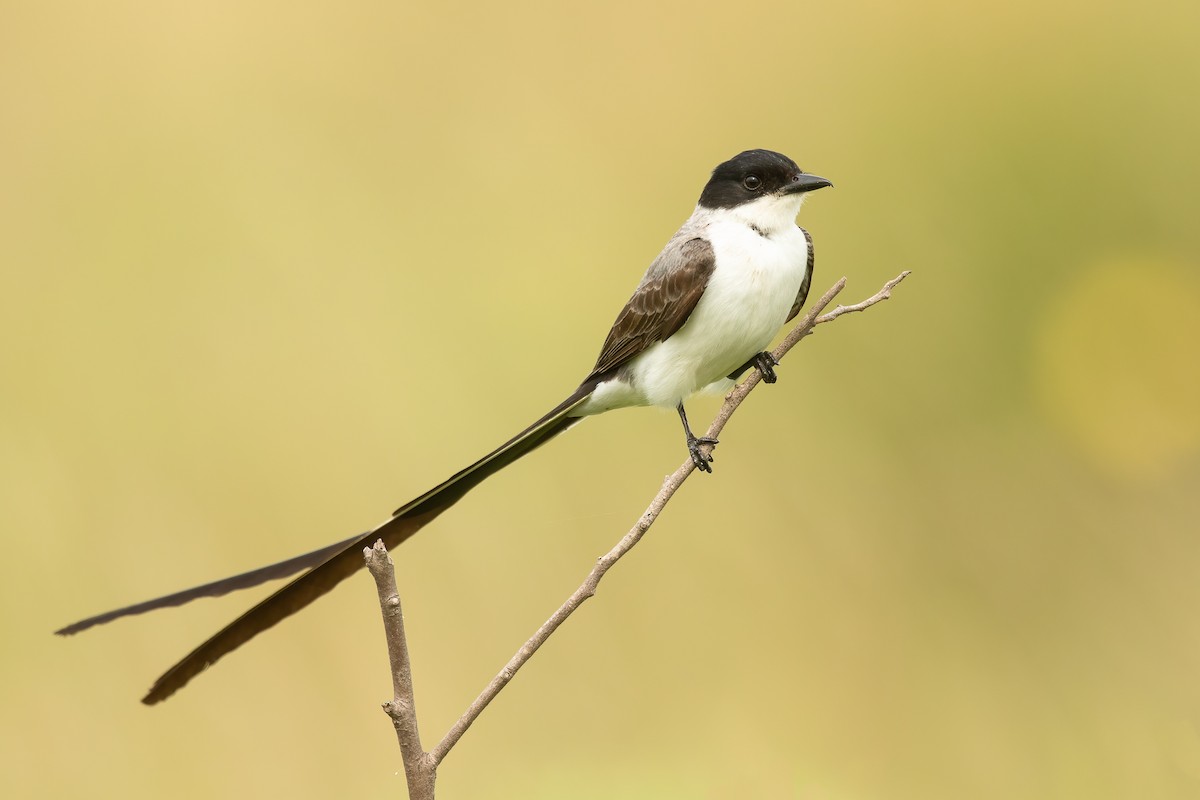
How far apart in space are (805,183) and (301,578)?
137 cm

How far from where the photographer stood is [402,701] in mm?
1128

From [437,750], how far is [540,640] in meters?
0.16

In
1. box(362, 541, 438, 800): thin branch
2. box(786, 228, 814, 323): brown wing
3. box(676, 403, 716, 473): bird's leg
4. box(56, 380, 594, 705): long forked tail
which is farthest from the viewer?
box(786, 228, 814, 323): brown wing

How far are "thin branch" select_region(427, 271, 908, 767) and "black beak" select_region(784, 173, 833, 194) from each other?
2.35 feet

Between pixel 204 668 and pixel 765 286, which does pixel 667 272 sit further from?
pixel 204 668

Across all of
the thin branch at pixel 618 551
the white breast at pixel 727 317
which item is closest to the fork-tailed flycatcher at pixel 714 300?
the white breast at pixel 727 317

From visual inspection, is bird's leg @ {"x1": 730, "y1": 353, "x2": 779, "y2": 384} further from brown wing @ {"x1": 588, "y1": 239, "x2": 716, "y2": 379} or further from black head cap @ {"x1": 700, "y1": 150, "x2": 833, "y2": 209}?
black head cap @ {"x1": 700, "y1": 150, "x2": 833, "y2": 209}

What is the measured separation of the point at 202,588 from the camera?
1366 mm

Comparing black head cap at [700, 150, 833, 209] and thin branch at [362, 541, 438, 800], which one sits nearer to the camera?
thin branch at [362, 541, 438, 800]

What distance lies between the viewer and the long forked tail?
131 cm

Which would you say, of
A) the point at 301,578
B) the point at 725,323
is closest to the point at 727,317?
the point at 725,323

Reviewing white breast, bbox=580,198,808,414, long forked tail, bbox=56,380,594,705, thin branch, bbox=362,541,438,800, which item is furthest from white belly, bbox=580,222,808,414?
thin branch, bbox=362,541,438,800

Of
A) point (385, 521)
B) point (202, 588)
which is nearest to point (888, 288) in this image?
point (385, 521)

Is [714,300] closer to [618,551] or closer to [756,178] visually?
[756,178]
